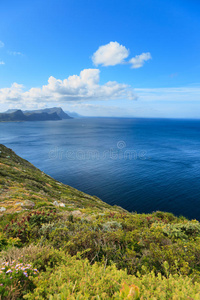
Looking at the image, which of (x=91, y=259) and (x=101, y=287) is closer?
(x=101, y=287)

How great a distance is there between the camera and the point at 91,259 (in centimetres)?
534

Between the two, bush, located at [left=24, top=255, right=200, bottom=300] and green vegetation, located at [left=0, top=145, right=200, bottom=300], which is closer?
bush, located at [left=24, top=255, right=200, bottom=300]

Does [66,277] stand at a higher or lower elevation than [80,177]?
higher

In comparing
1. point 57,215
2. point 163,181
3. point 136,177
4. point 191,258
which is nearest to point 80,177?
point 136,177

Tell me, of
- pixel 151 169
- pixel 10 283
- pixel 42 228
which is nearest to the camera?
pixel 10 283

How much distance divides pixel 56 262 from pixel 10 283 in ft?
4.85

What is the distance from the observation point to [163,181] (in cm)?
5156

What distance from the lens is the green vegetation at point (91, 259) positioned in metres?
3.37

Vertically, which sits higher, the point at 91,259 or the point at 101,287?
the point at 101,287

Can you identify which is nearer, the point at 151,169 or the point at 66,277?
the point at 66,277

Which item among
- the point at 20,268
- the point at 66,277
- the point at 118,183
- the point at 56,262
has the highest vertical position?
the point at 20,268

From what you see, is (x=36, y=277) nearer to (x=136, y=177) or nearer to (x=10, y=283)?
(x=10, y=283)

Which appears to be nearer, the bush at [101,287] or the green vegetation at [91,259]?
the bush at [101,287]

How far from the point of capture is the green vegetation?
133 inches
